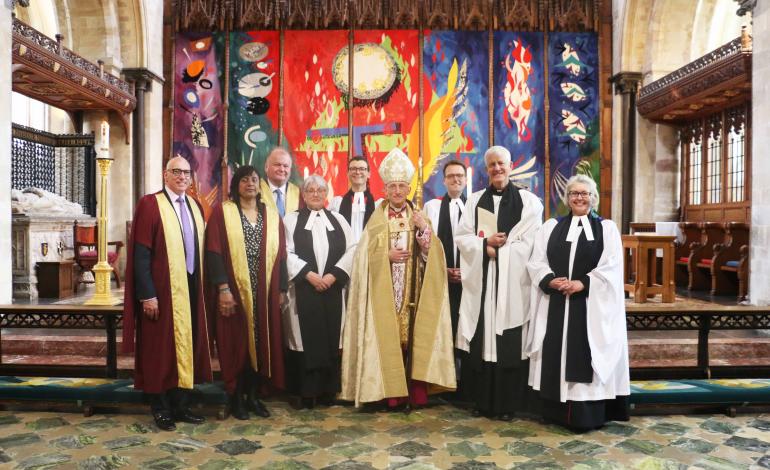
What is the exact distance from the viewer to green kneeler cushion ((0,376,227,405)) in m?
4.18

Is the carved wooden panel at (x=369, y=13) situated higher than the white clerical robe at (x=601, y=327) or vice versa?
the carved wooden panel at (x=369, y=13)

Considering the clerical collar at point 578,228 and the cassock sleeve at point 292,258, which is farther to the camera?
the cassock sleeve at point 292,258

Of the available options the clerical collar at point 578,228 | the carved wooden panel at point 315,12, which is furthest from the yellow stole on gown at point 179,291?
the carved wooden panel at point 315,12

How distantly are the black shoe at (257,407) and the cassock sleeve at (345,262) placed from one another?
37.8 inches

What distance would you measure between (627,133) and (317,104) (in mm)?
5349

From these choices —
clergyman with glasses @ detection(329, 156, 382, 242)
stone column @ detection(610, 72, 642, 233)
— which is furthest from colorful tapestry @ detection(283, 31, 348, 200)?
clergyman with glasses @ detection(329, 156, 382, 242)

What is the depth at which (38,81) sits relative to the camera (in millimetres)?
8195

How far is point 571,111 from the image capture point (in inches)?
431

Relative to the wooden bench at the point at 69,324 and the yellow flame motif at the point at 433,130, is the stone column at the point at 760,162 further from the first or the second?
the wooden bench at the point at 69,324

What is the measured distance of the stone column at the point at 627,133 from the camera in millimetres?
10523

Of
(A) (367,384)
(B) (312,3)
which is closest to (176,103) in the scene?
(B) (312,3)

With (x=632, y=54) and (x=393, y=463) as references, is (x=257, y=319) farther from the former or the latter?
(x=632, y=54)

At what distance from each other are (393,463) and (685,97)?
7611 mm

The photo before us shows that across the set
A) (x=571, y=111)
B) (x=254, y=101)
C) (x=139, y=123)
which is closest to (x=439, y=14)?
(x=571, y=111)
